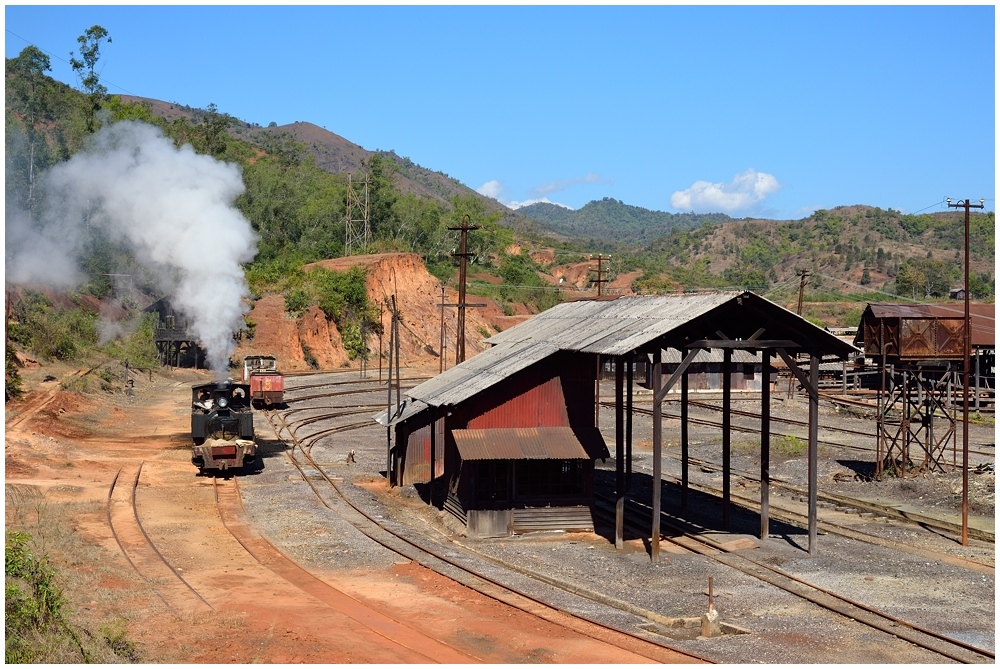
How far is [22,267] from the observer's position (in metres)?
65.4

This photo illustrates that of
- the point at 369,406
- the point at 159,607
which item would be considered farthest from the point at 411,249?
the point at 159,607

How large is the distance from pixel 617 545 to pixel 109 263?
6052 centimetres

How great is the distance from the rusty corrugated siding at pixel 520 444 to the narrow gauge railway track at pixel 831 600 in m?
3.55

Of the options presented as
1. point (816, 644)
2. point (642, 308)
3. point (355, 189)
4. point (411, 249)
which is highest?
point (355, 189)

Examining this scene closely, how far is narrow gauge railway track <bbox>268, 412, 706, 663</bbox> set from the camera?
52.0 ft

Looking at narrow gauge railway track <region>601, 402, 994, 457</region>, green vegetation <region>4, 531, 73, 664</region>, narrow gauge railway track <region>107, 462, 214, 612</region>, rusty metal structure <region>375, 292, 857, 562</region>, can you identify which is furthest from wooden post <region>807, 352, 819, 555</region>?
narrow gauge railway track <region>601, 402, 994, 457</region>

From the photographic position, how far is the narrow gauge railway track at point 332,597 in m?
15.3

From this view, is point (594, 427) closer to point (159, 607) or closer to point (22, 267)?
point (159, 607)

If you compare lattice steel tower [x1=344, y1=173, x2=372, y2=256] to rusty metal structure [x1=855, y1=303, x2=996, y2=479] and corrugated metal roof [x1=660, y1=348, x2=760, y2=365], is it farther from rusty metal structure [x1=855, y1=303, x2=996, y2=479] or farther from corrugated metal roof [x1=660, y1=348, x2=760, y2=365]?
rusty metal structure [x1=855, y1=303, x2=996, y2=479]

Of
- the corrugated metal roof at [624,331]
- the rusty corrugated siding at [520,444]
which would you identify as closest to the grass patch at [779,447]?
the corrugated metal roof at [624,331]

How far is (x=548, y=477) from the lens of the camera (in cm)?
2514

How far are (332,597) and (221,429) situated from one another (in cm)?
1487

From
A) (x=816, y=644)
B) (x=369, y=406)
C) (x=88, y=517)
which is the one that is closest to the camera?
(x=816, y=644)

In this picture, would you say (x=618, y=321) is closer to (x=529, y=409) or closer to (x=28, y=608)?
(x=529, y=409)
